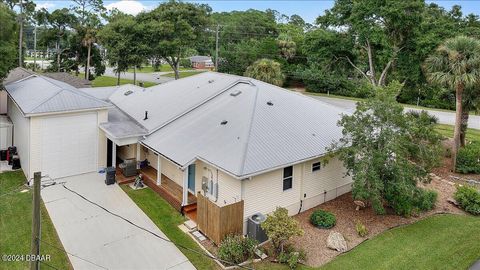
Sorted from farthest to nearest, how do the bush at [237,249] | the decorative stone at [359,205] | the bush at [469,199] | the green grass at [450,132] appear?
the green grass at [450,132] < the bush at [469,199] < the decorative stone at [359,205] < the bush at [237,249]

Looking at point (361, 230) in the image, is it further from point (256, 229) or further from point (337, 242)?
point (256, 229)

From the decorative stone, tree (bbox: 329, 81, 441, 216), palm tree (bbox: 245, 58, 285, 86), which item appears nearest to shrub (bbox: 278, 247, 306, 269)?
tree (bbox: 329, 81, 441, 216)

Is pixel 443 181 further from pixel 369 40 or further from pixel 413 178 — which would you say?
pixel 369 40

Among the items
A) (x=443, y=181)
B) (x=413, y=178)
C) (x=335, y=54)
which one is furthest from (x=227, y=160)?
(x=335, y=54)

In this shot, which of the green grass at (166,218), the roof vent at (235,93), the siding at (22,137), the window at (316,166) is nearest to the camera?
the green grass at (166,218)

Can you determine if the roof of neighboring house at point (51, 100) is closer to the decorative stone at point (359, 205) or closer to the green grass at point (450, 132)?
the decorative stone at point (359, 205)

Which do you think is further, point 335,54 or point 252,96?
point 335,54

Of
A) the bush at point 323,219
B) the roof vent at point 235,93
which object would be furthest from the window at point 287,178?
the roof vent at point 235,93
